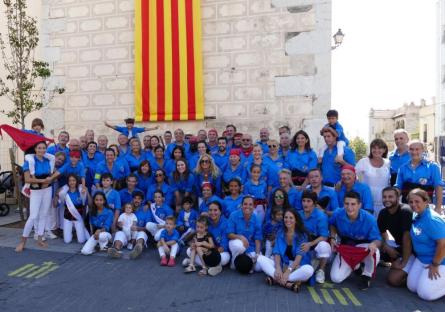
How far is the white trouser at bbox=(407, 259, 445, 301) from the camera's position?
3.96 m

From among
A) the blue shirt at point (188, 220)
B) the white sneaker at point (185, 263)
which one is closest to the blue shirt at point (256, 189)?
the blue shirt at point (188, 220)

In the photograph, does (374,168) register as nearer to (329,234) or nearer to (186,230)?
(329,234)

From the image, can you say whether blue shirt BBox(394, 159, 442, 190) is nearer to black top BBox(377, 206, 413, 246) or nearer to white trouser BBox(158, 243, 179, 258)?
black top BBox(377, 206, 413, 246)

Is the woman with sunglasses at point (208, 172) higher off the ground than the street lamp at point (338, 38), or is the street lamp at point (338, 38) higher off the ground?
the street lamp at point (338, 38)

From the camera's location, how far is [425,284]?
4.01 metres

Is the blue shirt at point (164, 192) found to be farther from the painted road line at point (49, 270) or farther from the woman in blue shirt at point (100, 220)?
the painted road line at point (49, 270)

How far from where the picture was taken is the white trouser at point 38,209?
5.84m

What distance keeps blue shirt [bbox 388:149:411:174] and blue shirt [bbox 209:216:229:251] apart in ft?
8.36

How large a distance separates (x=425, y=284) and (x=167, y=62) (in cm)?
638

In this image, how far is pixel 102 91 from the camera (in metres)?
8.71

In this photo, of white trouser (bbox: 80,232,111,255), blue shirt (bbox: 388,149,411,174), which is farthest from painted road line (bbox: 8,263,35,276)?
blue shirt (bbox: 388,149,411,174)

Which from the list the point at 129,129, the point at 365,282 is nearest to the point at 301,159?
the point at 365,282

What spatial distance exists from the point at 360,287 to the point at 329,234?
74 cm

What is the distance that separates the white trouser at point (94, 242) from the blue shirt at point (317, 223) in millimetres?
2862
